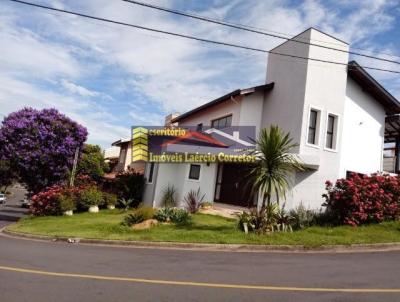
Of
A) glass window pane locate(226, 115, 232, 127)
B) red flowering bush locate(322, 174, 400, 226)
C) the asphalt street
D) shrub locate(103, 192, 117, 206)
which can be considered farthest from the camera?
shrub locate(103, 192, 117, 206)

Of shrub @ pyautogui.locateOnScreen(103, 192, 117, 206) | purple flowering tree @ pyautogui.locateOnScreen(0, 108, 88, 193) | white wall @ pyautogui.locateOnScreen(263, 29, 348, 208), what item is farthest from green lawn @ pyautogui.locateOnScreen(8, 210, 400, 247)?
purple flowering tree @ pyautogui.locateOnScreen(0, 108, 88, 193)

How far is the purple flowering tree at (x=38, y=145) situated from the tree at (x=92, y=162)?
505 centimetres

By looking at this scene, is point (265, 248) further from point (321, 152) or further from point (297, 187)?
point (321, 152)

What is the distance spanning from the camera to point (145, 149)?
28031 mm

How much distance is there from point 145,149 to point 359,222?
14595 mm

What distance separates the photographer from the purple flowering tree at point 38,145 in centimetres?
2706

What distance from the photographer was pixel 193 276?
29.9 ft

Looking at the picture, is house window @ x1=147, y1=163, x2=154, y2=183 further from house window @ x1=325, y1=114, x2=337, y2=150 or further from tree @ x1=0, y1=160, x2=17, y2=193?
house window @ x1=325, y1=114, x2=337, y2=150

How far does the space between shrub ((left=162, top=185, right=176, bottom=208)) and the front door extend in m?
2.51

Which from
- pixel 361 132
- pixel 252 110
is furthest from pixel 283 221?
pixel 361 132

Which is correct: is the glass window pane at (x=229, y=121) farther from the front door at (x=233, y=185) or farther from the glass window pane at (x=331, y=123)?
the glass window pane at (x=331, y=123)

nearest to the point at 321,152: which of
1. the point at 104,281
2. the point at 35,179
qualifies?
the point at 104,281

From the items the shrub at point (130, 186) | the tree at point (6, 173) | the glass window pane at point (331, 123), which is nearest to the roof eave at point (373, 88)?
the glass window pane at point (331, 123)

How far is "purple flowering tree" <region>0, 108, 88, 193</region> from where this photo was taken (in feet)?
88.8
